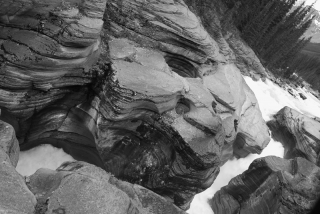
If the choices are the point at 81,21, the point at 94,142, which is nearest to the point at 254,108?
the point at 94,142

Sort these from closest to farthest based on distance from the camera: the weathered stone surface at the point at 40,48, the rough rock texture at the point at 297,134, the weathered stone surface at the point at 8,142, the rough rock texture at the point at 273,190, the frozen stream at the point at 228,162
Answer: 1. the weathered stone surface at the point at 8,142
2. the weathered stone surface at the point at 40,48
3. the rough rock texture at the point at 273,190
4. the frozen stream at the point at 228,162
5. the rough rock texture at the point at 297,134

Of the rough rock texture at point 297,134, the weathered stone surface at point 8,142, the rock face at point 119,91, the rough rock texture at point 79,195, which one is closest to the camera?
the rough rock texture at point 79,195

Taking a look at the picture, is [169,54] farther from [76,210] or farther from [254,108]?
[76,210]

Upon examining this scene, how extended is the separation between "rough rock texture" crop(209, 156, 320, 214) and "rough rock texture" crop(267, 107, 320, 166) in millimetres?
4204

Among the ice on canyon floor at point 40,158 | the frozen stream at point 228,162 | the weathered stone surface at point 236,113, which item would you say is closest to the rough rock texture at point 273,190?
the frozen stream at point 228,162

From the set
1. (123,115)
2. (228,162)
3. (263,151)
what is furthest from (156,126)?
(263,151)

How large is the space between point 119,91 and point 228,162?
8.51m

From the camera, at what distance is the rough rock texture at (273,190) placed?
9023 millimetres

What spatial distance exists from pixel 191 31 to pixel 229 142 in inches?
212

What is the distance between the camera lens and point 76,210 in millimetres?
4715

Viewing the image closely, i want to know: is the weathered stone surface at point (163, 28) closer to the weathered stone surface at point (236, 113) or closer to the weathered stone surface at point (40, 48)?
the weathered stone surface at point (236, 113)

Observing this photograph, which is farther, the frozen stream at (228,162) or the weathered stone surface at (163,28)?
the weathered stone surface at (163,28)

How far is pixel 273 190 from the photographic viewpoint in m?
9.75

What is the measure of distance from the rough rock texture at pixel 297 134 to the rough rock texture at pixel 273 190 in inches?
166
